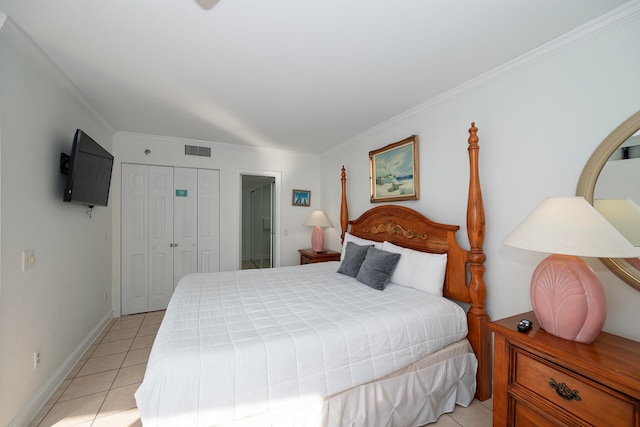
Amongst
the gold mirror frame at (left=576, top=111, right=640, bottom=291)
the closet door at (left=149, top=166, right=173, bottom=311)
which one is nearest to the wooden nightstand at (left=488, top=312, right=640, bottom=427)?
the gold mirror frame at (left=576, top=111, right=640, bottom=291)

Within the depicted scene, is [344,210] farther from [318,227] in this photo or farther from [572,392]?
[572,392]

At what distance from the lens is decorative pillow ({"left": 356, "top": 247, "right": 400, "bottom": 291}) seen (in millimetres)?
2324

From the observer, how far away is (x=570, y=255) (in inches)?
47.9

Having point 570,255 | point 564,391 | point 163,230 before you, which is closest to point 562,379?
point 564,391

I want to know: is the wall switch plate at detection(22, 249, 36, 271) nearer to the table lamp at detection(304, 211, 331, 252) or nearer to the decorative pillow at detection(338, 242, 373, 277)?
the decorative pillow at detection(338, 242, 373, 277)

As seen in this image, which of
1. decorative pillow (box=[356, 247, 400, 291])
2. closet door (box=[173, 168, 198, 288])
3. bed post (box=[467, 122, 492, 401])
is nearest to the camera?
bed post (box=[467, 122, 492, 401])

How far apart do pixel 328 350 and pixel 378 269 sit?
Answer: 3.60ft

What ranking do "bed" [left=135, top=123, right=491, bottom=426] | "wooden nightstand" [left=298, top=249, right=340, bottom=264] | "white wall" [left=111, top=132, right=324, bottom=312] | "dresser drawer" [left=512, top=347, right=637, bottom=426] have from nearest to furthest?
"dresser drawer" [left=512, top=347, right=637, bottom=426]
"bed" [left=135, top=123, right=491, bottom=426]
"white wall" [left=111, top=132, right=324, bottom=312]
"wooden nightstand" [left=298, top=249, right=340, bottom=264]

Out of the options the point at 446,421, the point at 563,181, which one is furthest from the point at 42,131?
the point at 563,181

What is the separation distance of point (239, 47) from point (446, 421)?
2919 millimetres

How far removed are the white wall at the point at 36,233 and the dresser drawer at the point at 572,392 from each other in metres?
2.92

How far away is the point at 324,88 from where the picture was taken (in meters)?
2.33

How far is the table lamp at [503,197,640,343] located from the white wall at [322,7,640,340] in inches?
17.0

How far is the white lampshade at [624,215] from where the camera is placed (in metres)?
1.36
